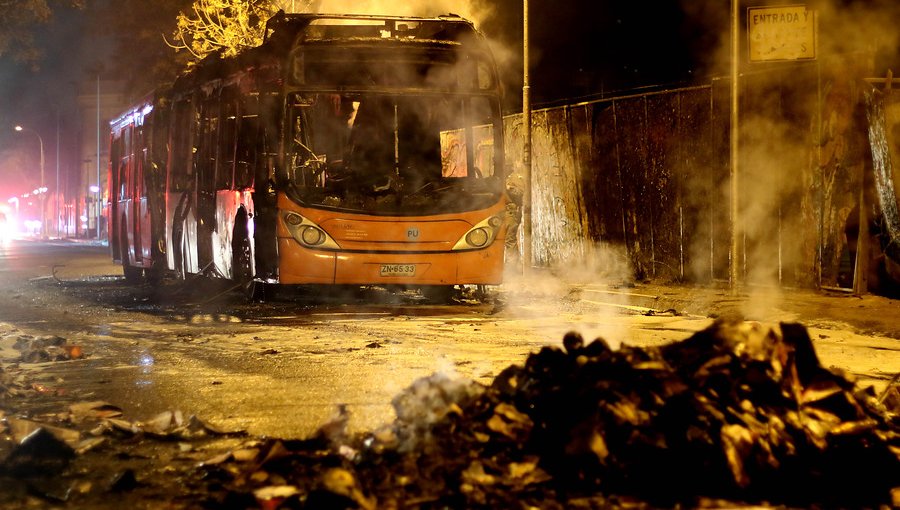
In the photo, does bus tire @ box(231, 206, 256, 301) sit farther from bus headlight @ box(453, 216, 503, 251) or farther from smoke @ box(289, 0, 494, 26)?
smoke @ box(289, 0, 494, 26)

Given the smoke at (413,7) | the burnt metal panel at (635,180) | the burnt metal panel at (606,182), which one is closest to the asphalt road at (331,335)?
the burnt metal panel at (635,180)

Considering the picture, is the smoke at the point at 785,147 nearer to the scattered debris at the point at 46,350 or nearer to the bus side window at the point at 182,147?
the bus side window at the point at 182,147

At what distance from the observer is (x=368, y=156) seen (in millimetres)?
12781

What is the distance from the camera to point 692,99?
603 inches

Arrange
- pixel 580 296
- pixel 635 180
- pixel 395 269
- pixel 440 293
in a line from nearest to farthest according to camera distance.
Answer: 1. pixel 395 269
2. pixel 440 293
3. pixel 580 296
4. pixel 635 180

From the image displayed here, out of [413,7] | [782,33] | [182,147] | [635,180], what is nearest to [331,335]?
[782,33]

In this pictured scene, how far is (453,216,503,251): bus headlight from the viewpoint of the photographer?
504 inches

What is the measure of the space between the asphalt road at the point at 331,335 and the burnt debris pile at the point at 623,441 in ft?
2.59

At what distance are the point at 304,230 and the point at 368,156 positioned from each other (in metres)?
1.19

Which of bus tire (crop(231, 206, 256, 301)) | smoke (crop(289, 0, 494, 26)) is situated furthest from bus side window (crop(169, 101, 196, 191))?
smoke (crop(289, 0, 494, 26))

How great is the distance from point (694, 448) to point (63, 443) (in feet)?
9.99

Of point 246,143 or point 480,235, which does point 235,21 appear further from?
point 480,235

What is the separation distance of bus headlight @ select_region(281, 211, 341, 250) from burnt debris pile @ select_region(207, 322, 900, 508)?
7.02m

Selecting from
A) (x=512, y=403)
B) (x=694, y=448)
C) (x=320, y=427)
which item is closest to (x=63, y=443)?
(x=320, y=427)
